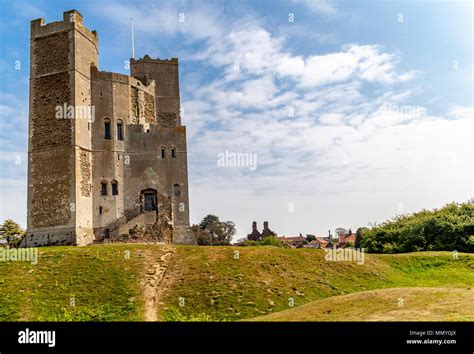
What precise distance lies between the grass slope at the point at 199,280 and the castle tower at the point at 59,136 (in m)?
5.50

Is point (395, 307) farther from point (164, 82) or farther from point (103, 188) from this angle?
point (164, 82)

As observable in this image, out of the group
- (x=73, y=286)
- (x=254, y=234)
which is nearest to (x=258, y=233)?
(x=254, y=234)

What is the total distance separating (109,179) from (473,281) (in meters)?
29.0

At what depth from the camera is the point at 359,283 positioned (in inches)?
1313

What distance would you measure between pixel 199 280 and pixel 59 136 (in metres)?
19.1

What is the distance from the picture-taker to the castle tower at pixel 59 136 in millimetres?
41969

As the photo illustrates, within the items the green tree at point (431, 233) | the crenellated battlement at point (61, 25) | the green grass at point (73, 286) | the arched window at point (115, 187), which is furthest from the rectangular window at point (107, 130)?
the green tree at point (431, 233)

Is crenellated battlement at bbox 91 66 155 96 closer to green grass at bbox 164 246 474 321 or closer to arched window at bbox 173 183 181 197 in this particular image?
arched window at bbox 173 183 181 197

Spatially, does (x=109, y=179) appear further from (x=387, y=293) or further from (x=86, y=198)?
(x=387, y=293)

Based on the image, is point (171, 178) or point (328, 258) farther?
point (171, 178)

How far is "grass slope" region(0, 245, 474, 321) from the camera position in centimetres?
2777

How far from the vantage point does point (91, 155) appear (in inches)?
1758
